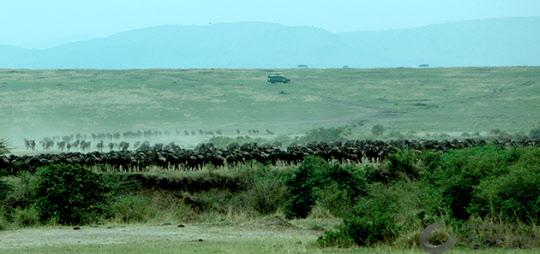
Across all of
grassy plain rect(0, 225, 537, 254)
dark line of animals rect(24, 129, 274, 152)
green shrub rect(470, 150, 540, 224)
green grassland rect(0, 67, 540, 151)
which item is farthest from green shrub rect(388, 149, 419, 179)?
green grassland rect(0, 67, 540, 151)

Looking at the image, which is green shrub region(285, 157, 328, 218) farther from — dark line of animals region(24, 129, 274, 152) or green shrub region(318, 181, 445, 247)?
dark line of animals region(24, 129, 274, 152)

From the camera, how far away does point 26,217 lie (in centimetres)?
3073

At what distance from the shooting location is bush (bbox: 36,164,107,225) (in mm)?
30734

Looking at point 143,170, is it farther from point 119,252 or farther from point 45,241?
point 119,252

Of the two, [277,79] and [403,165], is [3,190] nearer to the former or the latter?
[403,165]

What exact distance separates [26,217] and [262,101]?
6969cm

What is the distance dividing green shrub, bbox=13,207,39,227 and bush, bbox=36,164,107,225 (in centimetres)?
17

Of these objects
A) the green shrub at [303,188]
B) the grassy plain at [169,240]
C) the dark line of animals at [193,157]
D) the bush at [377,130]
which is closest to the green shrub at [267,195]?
the green shrub at [303,188]

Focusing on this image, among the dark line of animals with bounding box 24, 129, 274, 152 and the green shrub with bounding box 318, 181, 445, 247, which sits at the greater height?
the green shrub with bounding box 318, 181, 445, 247

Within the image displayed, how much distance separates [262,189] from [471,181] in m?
13.0

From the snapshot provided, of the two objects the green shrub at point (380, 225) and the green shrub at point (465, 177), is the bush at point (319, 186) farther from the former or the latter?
the green shrub at point (465, 177)

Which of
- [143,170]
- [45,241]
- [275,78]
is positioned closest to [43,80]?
[275,78]

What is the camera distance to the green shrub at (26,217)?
99.6 feet

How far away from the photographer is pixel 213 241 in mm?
23562
